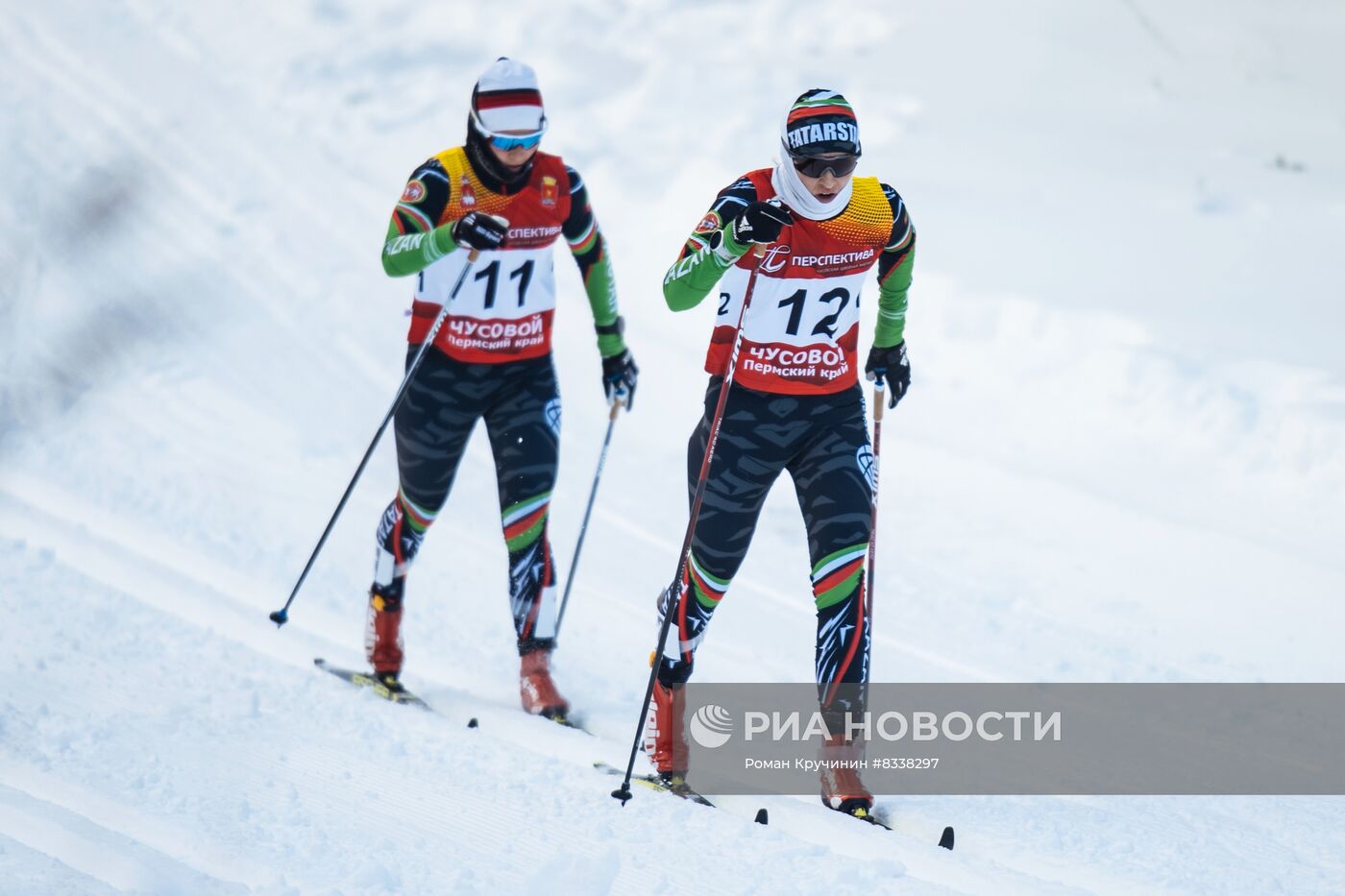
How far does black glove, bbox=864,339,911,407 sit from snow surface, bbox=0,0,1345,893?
143 centimetres

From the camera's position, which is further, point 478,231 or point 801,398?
point 478,231

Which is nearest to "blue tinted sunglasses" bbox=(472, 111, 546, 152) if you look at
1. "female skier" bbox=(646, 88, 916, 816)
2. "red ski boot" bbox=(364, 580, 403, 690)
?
"female skier" bbox=(646, 88, 916, 816)

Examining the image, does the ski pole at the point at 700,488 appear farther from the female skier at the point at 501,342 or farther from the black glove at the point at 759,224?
the female skier at the point at 501,342

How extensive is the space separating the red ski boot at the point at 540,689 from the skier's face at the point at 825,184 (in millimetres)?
2158

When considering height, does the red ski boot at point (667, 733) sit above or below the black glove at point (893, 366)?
below

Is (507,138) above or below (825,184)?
above

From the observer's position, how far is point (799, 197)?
167 inches

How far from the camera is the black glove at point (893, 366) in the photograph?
15.8 feet

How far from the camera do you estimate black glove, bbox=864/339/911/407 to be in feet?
15.8

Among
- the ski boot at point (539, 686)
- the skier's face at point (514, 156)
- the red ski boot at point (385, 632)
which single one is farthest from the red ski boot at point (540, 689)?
the skier's face at point (514, 156)

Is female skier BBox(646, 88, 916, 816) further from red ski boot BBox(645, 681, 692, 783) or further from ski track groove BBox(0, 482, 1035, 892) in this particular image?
ski track groove BBox(0, 482, 1035, 892)

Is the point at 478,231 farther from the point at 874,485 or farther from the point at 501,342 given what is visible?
the point at 874,485

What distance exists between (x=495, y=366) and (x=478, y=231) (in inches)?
25.5

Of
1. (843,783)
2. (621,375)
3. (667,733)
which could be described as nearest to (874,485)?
(843,783)
